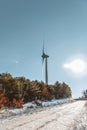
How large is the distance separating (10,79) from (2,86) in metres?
6.57

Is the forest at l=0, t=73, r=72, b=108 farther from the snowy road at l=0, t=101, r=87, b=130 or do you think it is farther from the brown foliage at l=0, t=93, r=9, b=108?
the snowy road at l=0, t=101, r=87, b=130

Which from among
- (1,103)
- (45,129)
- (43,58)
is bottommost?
(45,129)

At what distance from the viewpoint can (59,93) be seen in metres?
172

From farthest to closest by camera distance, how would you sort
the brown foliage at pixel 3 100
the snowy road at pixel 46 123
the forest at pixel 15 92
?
the forest at pixel 15 92, the brown foliage at pixel 3 100, the snowy road at pixel 46 123

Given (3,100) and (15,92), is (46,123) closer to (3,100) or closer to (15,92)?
(3,100)

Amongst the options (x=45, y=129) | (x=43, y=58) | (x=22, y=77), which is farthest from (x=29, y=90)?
(x=45, y=129)

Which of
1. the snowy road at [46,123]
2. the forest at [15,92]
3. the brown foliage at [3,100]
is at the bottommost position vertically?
the snowy road at [46,123]

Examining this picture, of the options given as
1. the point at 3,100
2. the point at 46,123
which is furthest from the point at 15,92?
the point at 46,123

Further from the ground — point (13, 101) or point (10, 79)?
point (10, 79)

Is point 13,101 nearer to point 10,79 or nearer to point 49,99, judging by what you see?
point 10,79

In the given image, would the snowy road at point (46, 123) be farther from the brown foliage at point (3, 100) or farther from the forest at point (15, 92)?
the brown foliage at point (3, 100)

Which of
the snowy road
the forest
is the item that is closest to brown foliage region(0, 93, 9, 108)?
the forest

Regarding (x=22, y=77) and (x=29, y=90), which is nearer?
(x=29, y=90)

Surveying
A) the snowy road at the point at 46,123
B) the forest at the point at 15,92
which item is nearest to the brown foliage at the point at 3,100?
the forest at the point at 15,92
